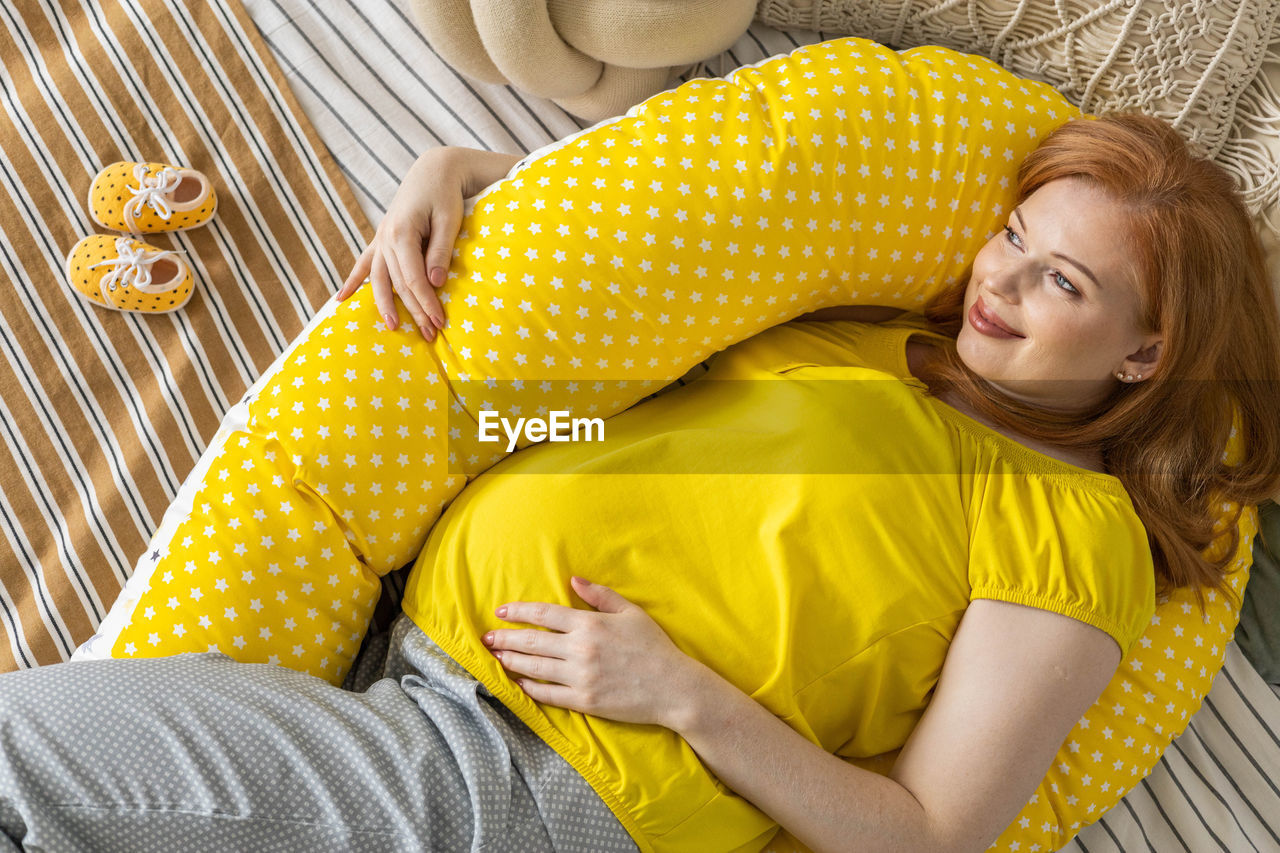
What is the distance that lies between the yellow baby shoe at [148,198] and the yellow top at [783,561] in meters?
0.63

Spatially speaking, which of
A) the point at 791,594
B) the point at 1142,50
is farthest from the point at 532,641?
the point at 1142,50

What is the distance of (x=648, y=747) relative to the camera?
107cm

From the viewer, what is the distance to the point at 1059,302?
1129 mm

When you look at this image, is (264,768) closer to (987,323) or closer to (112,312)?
(112,312)

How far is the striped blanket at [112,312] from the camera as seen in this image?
1335 mm

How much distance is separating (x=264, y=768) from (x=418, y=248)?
0.61 metres

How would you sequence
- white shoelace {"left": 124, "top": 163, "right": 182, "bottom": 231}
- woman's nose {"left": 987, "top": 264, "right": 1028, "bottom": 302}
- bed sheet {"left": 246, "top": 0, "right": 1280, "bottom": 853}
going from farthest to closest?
bed sheet {"left": 246, "top": 0, "right": 1280, "bottom": 853}, white shoelace {"left": 124, "top": 163, "right": 182, "bottom": 231}, woman's nose {"left": 987, "top": 264, "right": 1028, "bottom": 302}

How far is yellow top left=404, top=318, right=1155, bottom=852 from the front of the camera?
1.08m

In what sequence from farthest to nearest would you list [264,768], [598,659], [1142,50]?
[1142,50]
[598,659]
[264,768]

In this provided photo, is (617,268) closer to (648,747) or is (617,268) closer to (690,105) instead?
(690,105)

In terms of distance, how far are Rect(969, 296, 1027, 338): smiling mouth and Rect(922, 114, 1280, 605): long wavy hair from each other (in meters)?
0.08

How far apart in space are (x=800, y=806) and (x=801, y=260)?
64cm

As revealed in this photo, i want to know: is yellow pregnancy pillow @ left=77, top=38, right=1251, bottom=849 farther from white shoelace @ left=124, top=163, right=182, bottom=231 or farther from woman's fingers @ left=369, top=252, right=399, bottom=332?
white shoelace @ left=124, top=163, right=182, bottom=231

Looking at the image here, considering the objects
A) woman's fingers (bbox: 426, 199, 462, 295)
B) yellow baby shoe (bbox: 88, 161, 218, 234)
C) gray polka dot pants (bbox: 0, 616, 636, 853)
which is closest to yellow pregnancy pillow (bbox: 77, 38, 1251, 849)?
woman's fingers (bbox: 426, 199, 462, 295)
